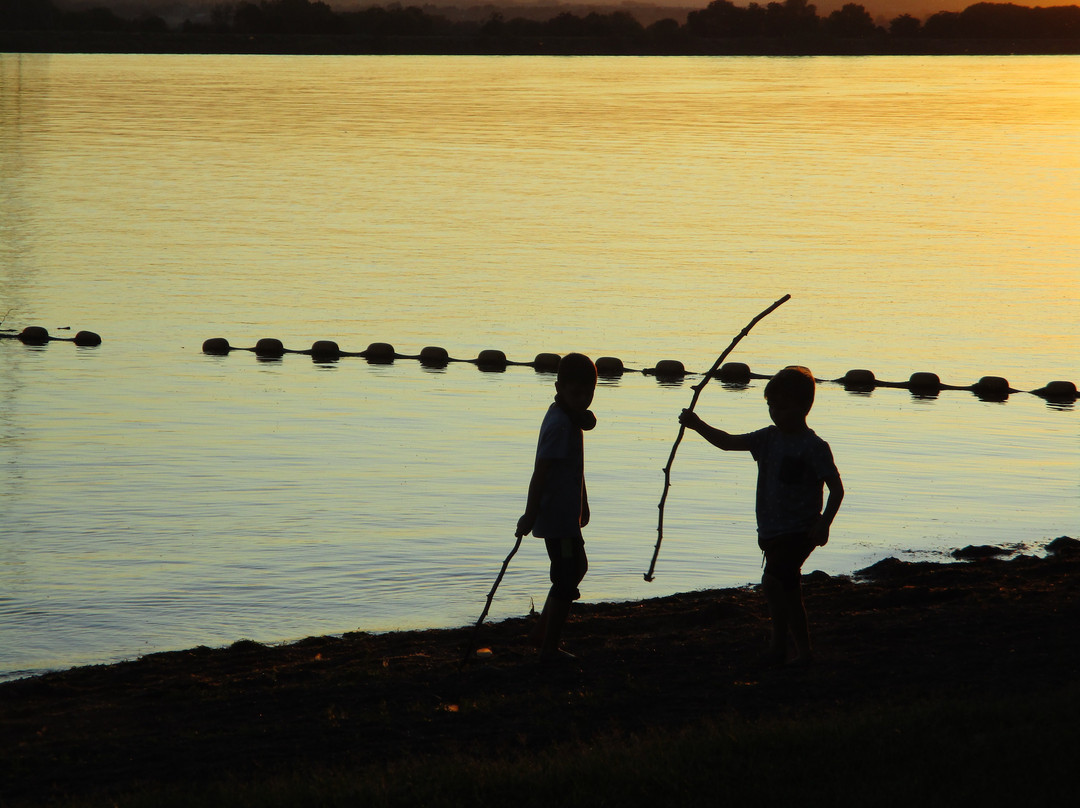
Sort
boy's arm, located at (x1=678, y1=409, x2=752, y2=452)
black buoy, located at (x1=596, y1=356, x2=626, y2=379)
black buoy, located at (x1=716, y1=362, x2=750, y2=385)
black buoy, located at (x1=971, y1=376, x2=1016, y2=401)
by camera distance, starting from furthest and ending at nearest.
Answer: black buoy, located at (x1=596, y1=356, x2=626, y2=379), black buoy, located at (x1=716, y1=362, x2=750, y2=385), black buoy, located at (x1=971, y1=376, x2=1016, y2=401), boy's arm, located at (x1=678, y1=409, x2=752, y2=452)

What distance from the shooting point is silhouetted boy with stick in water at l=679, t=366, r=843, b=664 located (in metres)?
7.08

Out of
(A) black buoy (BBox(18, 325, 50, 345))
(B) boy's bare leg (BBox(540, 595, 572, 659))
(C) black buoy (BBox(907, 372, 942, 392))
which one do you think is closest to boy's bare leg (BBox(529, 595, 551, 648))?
(B) boy's bare leg (BBox(540, 595, 572, 659))

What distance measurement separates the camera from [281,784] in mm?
5668

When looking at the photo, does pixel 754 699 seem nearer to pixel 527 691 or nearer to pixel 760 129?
pixel 527 691

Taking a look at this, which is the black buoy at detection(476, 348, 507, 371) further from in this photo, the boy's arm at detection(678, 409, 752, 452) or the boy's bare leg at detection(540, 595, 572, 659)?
the boy's arm at detection(678, 409, 752, 452)

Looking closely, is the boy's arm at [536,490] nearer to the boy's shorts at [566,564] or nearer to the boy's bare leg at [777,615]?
the boy's shorts at [566,564]

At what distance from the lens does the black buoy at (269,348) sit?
67.5 feet

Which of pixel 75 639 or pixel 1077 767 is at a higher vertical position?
pixel 1077 767

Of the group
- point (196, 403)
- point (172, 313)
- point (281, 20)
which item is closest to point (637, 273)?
point (172, 313)

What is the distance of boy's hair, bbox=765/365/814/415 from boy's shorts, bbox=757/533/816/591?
2.21 ft

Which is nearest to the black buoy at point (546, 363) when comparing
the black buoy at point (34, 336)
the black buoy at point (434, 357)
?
the black buoy at point (434, 357)

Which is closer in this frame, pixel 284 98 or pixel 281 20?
pixel 284 98

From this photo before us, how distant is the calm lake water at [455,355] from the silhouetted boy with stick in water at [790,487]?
314cm

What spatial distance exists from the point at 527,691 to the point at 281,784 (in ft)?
5.74
